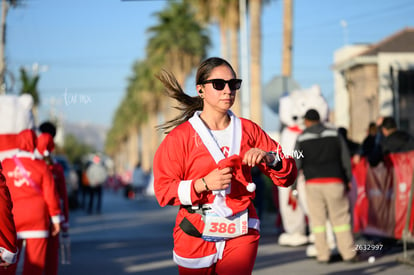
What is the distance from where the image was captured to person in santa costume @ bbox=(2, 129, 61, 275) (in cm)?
692

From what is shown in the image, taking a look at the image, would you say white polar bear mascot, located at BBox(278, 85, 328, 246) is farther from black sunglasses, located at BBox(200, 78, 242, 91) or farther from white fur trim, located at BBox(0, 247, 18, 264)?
white fur trim, located at BBox(0, 247, 18, 264)

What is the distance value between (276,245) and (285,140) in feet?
5.87

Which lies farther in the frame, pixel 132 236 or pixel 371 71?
pixel 371 71

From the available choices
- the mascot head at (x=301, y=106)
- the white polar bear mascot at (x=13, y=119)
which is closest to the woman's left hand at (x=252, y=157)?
the white polar bear mascot at (x=13, y=119)

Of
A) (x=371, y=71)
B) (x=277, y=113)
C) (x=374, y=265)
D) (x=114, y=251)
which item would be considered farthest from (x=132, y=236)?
(x=371, y=71)

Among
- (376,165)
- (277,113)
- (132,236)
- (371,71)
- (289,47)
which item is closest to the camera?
(376,165)

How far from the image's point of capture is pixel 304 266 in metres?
9.76

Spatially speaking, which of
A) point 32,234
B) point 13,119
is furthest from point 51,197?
point 13,119

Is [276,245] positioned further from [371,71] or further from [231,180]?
[371,71]

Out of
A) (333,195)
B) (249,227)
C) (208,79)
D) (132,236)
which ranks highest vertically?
(208,79)

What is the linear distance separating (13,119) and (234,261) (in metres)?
4.71

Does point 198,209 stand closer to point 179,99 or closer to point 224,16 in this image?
point 179,99

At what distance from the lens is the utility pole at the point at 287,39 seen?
22.7 m

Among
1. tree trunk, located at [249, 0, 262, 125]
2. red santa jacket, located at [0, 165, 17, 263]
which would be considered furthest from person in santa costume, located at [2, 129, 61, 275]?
tree trunk, located at [249, 0, 262, 125]
